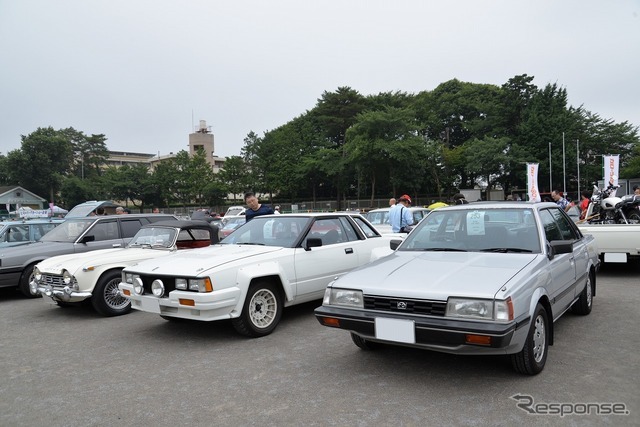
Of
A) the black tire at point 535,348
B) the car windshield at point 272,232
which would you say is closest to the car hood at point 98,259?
the car windshield at point 272,232

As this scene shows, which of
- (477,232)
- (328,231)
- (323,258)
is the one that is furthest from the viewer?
(328,231)

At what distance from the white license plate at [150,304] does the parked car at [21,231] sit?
614 cm

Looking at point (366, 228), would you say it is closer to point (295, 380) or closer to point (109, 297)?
point (295, 380)

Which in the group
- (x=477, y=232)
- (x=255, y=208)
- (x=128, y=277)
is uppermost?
(x=255, y=208)

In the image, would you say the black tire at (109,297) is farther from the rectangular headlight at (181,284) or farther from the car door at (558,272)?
the car door at (558,272)

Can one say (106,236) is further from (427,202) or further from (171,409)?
(427,202)

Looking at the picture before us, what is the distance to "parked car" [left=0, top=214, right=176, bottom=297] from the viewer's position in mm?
8117

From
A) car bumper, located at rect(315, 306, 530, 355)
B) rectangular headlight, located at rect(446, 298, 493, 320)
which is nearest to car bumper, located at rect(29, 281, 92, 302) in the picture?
car bumper, located at rect(315, 306, 530, 355)

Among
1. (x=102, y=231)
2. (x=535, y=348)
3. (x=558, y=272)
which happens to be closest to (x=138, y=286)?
(x=102, y=231)

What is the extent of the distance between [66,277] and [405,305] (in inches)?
207

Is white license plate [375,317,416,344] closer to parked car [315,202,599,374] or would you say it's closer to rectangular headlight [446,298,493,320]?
parked car [315,202,599,374]

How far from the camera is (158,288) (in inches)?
193

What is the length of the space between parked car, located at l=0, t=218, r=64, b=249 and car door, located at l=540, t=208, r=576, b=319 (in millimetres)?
10064

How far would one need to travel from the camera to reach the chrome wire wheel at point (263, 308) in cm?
512
